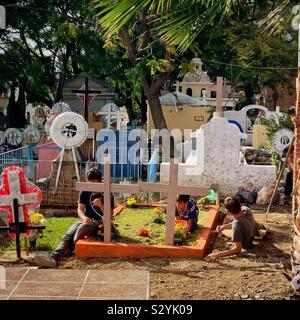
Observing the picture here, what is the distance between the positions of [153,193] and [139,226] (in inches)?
140

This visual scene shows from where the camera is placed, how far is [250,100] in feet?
122

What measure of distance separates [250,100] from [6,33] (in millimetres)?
17736

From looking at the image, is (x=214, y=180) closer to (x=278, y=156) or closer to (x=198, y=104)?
(x=278, y=156)

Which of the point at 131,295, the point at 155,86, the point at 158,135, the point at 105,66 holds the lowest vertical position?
the point at 131,295

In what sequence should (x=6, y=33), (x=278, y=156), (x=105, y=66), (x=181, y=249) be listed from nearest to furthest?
(x=181, y=249), (x=278, y=156), (x=105, y=66), (x=6, y=33)

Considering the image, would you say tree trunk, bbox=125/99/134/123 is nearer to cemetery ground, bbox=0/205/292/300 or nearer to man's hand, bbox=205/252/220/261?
cemetery ground, bbox=0/205/292/300

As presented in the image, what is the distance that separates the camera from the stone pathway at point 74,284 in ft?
16.7

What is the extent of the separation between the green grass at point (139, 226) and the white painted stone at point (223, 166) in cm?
234

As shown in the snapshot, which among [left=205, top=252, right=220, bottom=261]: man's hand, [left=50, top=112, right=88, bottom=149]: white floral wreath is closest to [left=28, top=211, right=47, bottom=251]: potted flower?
[left=205, top=252, right=220, bottom=261]: man's hand

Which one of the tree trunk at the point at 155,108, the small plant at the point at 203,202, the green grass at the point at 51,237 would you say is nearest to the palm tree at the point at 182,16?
the green grass at the point at 51,237

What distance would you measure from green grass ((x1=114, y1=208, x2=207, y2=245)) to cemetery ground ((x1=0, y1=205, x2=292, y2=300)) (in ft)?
2.02

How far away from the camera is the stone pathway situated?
5.10 metres

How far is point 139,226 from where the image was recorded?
8109 millimetres
